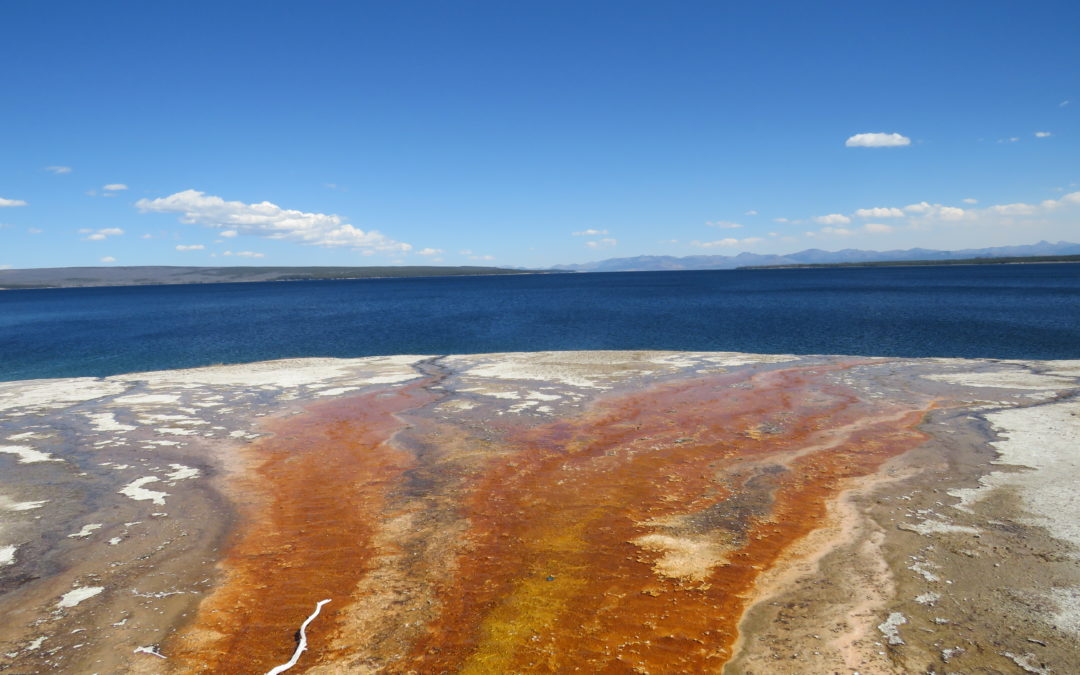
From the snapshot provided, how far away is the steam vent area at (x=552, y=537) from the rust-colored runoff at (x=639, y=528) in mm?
53

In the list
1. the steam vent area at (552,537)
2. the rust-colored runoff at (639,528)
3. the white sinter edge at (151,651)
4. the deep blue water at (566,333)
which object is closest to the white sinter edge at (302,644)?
the steam vent area at (552,537)

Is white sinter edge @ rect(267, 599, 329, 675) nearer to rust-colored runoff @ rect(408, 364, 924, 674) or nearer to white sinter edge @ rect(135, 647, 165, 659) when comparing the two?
rust-colored runoff @ rect(408, 364, 924, 674)

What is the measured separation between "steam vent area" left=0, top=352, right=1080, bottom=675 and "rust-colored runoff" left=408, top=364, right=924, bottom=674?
0.05 m

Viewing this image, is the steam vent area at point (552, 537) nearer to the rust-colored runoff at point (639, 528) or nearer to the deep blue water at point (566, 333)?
the rust-colored runoff at point (639, 528)

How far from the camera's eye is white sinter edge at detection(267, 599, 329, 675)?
6453 millimetres

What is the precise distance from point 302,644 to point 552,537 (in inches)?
166

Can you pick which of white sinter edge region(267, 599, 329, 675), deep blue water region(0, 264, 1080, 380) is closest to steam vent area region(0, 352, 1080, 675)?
white sinter edge region(267, 599, 329, 675)

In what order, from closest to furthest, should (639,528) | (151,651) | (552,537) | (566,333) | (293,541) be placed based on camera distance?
1. (151,651)
2. (552,537)
3. (293,541)
4. (639,528)
5. (566,333)

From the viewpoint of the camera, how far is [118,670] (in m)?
6.47

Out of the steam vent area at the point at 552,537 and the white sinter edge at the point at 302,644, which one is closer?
the white sinter edge at the point at 302,644

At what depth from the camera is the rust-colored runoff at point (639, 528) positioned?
6.86m

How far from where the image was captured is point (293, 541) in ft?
32.4

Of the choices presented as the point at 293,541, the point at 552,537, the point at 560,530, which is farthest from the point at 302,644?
the point at 560,530

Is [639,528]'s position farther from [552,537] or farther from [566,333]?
[566,333]
